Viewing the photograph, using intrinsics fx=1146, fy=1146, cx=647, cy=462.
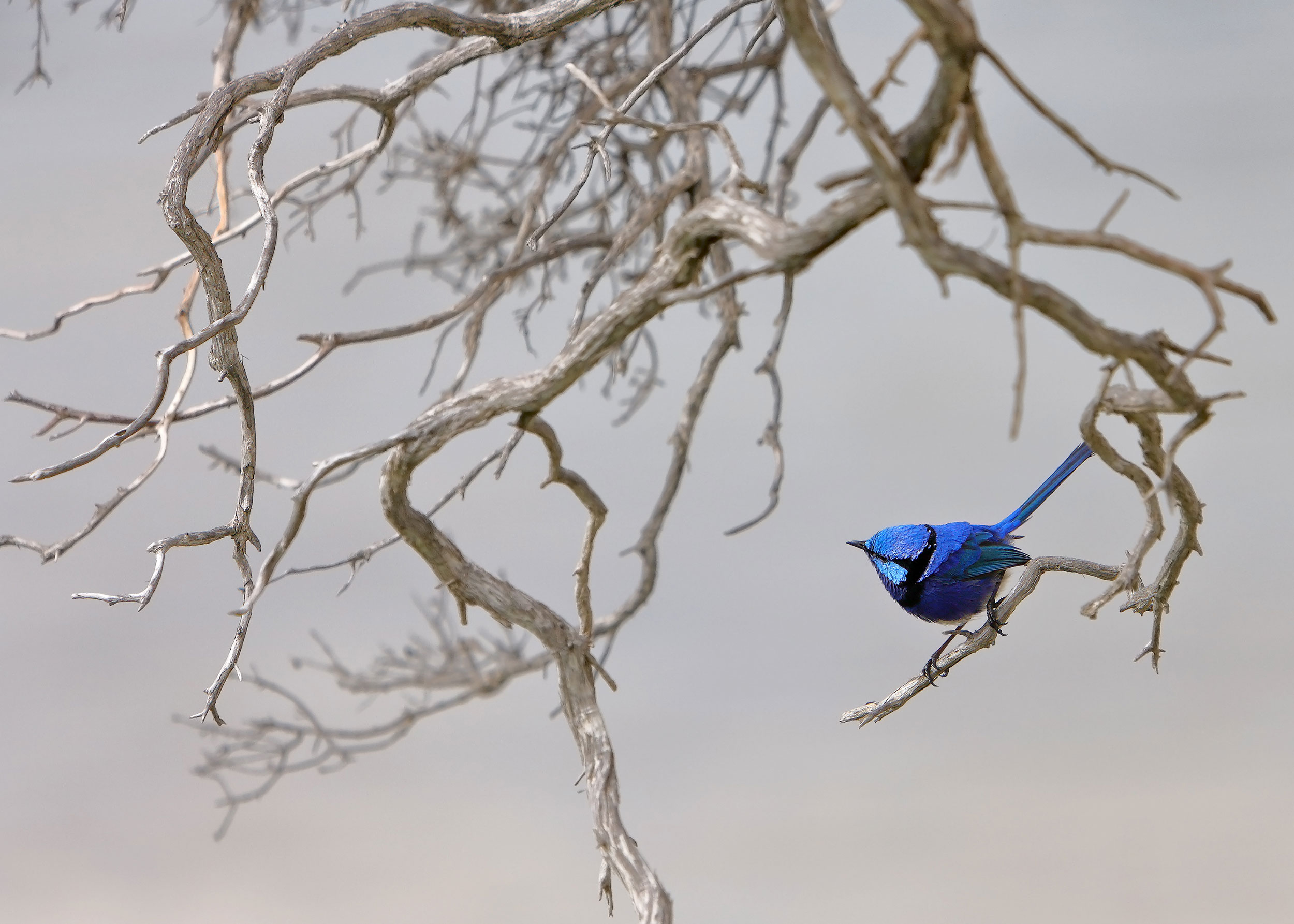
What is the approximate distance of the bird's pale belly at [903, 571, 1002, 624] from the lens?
87.7 inches

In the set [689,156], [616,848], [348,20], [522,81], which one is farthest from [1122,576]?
[522,81]

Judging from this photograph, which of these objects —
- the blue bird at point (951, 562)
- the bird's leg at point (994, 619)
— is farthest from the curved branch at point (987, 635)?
the blue bird at point (951, 562)

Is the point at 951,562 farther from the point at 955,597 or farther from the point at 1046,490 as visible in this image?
the point at 1046,490

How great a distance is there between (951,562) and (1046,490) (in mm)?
233

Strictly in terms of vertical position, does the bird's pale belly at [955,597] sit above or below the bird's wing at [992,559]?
below

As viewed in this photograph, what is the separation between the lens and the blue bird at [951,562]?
2.23 metres

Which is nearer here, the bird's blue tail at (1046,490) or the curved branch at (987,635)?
the curved branch at (987,635)

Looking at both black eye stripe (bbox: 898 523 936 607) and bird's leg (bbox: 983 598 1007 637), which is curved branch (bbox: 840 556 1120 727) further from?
black eye stripe (bbox: 898 523 936 607)

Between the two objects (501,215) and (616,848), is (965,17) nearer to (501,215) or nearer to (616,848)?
(616,848)

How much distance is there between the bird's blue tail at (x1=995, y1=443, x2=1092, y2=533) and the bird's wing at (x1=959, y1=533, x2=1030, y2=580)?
6cm

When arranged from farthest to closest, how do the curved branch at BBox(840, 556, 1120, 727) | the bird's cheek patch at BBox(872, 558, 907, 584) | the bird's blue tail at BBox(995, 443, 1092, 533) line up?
the bird's cheek patch at BBox(872, 558, 907, 584)
the bird's blue tail at BBox(995, 443, 1092, 533)
the curved branch at BBox(840, 556, 1120, 727)

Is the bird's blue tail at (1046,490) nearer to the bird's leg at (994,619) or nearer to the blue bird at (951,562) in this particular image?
the blue bird at (951,562)

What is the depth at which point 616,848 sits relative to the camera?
1880 mm

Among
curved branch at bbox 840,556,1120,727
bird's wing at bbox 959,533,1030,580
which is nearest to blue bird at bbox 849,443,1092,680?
bird's wing at bbox 959,533,1030,580
